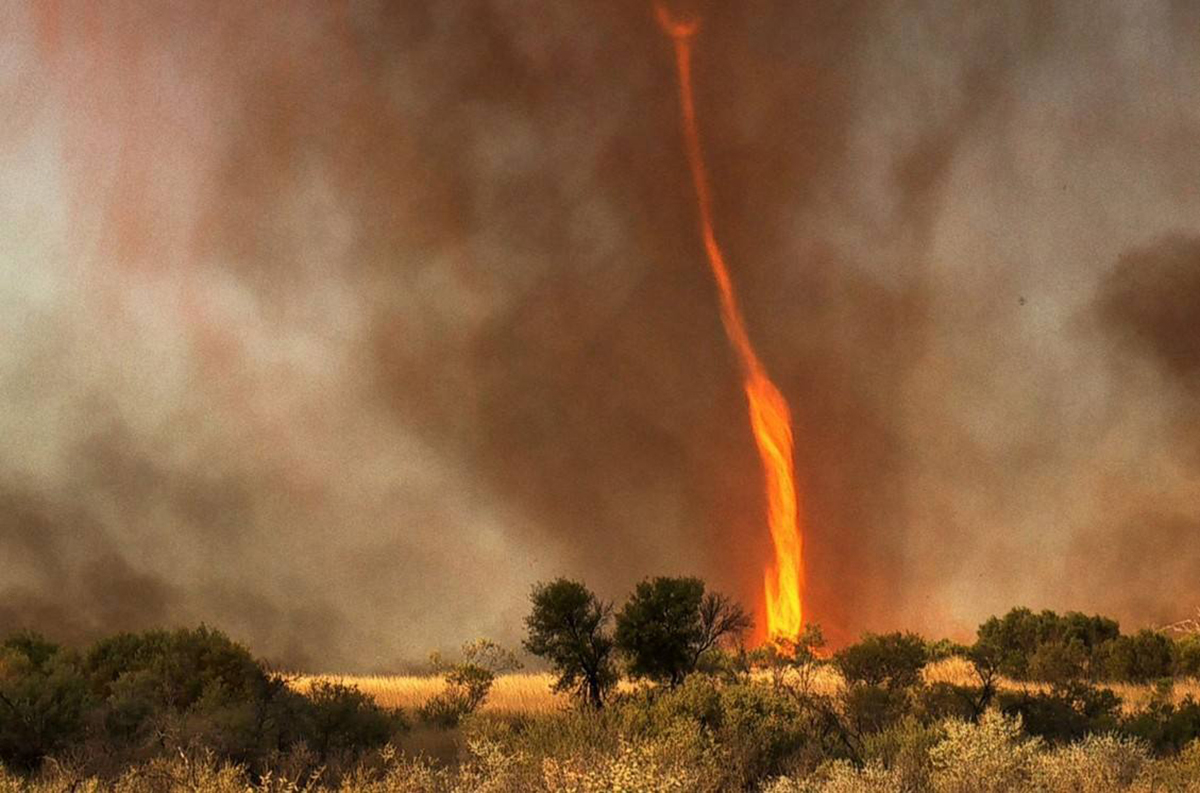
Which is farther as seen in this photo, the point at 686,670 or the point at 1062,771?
the point at 686,670

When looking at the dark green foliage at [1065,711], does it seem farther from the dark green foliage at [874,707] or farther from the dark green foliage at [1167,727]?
the dark green foliage at [874,707]

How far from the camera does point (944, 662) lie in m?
46.7

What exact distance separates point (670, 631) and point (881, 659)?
893 centimetres

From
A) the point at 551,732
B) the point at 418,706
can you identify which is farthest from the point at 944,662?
the point at 551,732

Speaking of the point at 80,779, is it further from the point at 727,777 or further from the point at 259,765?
the point at 727,777

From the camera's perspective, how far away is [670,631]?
33.4 metres

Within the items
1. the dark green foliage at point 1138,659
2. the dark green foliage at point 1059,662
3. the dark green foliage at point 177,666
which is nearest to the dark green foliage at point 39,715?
the dark green foliage at point 177,666

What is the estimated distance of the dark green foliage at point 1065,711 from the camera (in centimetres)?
2434

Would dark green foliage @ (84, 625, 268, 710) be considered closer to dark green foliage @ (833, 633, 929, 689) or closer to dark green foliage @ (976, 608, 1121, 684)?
dark green foliage @ (833, 633, 929, 689)

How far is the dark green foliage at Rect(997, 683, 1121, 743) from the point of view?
958 inches

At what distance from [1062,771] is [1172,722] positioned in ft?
37.1

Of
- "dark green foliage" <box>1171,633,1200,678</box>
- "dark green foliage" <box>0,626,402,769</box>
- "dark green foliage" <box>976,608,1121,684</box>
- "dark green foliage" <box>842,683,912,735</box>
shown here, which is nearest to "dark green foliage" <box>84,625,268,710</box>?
"dark green foliage" <box>0,626,402,769</box>

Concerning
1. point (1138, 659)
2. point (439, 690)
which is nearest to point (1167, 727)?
point (1138, 659)

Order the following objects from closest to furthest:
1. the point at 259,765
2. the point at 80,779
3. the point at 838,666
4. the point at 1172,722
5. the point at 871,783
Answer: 1. the point at 871,783
2. the point at 80,779
3. the point at 259,765
4. the point at 1172,722
5. the point at 838,666
